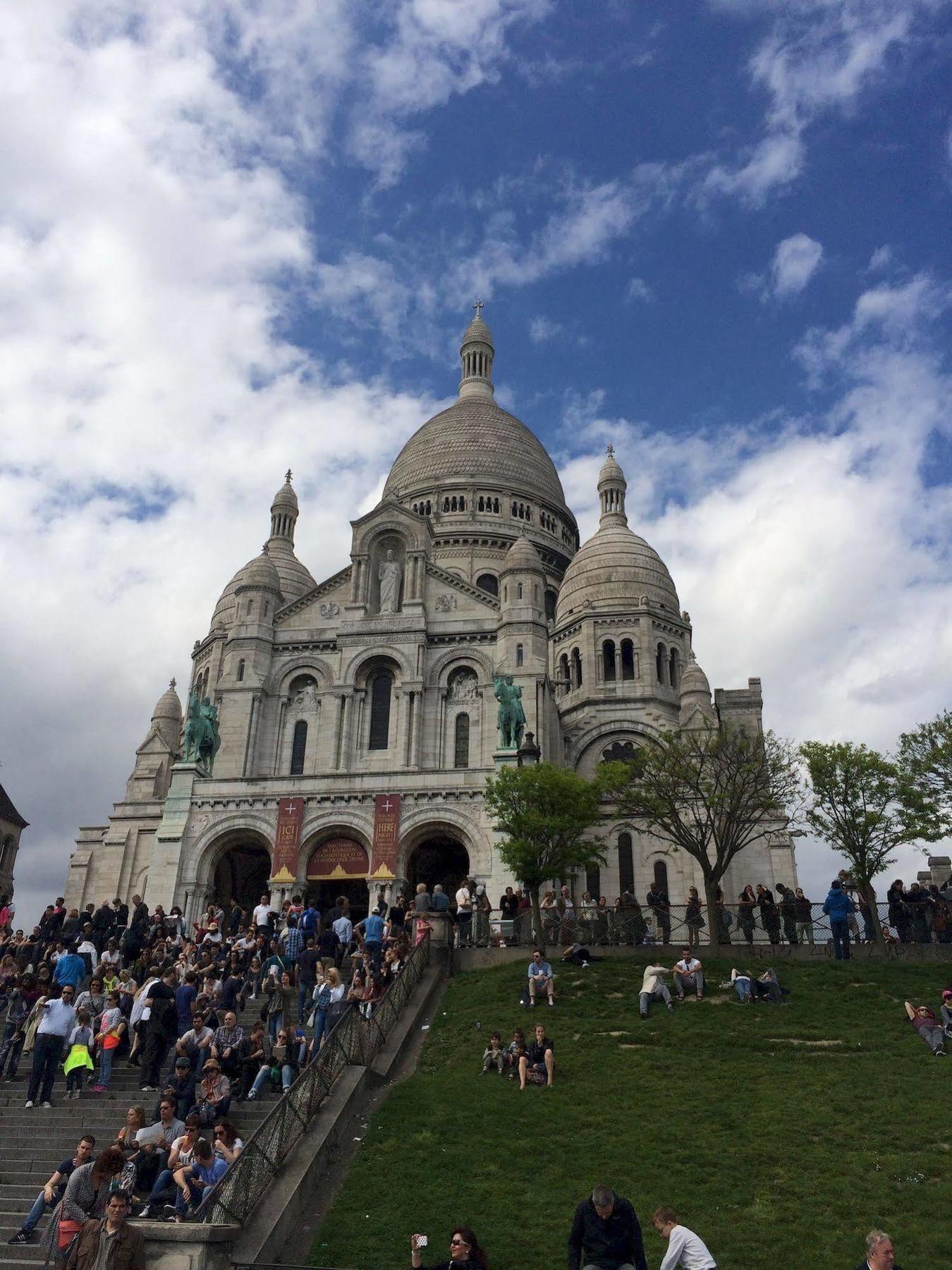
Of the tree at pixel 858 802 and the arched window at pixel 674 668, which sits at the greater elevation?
the arched window at pixel 674 668

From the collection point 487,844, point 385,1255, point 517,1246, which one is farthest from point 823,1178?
point 487,844

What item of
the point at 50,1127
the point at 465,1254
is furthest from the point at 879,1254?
the point at 50,1127

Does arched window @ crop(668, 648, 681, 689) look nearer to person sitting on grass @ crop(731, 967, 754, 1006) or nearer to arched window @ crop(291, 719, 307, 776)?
arched window @ crop(291, 719, 307, 776)

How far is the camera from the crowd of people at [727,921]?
28.0 metres

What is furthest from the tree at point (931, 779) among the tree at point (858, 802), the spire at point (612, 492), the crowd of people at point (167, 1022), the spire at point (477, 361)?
the spire at point (477, 361)

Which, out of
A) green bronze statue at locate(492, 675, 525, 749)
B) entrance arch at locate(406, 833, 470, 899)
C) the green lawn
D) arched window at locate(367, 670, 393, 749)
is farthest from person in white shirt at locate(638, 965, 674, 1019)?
arched window at locate(367, 670, 393, 749)

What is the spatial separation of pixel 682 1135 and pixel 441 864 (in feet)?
87.0

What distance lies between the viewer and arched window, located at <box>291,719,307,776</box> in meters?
46.0

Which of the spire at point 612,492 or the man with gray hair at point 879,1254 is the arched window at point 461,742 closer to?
the spire at point 612,492

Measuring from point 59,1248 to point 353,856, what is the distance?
2866cm

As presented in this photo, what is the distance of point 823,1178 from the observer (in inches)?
613

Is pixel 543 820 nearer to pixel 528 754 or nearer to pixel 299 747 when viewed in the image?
pixel 528 754

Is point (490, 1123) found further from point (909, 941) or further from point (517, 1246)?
point (909, 941)

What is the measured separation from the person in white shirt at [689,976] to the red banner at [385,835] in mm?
16684
